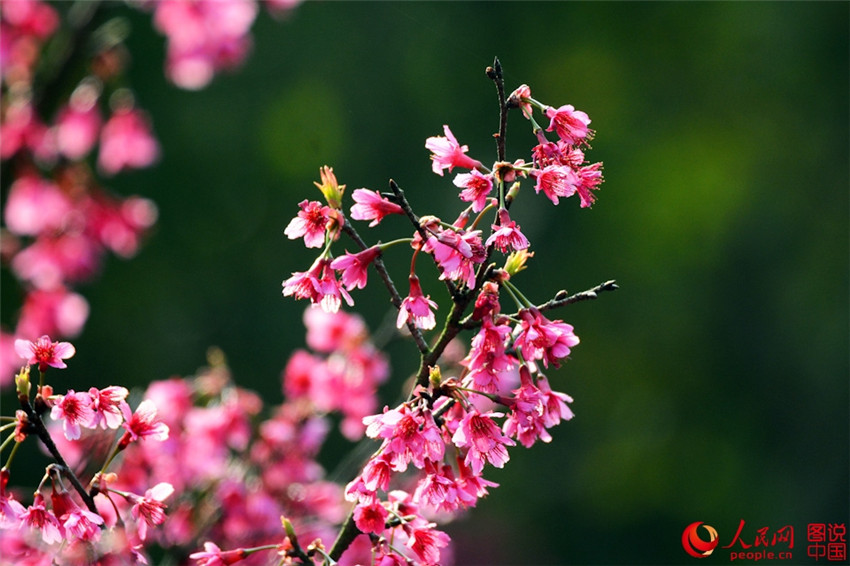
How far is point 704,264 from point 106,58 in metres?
8.32

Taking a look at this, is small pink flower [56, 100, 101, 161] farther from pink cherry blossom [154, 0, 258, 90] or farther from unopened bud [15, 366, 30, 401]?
unopened bud [15, 366, 30, 401]

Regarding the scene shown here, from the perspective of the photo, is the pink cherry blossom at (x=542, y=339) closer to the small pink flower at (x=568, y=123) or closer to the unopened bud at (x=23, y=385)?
the small pink flower at (x=568, y=123)

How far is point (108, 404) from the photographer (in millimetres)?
1270

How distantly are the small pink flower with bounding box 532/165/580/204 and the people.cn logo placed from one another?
3.12ft

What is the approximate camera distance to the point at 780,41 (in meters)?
11.5

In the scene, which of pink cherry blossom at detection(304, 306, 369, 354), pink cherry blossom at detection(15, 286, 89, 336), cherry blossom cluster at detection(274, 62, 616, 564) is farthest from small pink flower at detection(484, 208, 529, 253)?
pink cherry blossom at detection(15, 286, 89, 336)

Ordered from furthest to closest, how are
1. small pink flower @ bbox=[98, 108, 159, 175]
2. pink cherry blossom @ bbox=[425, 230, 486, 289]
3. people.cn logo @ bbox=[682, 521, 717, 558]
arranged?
1. small pink flower @ bbox=[98, 108, 159, 175]
2. people.cn logo @ bbox=[682, 521, 717, 558]
3. pink cherry blossom @ bbox=[425, 230, 486, 289]

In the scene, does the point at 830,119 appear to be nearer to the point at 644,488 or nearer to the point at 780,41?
the point at 780,41

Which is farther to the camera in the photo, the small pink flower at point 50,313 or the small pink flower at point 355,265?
the small pink flower at point 50,313

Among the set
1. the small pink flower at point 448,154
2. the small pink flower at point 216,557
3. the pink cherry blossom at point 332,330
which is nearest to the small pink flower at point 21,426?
the small pink flower at point 216,557

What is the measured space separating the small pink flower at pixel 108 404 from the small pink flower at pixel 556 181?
2.16 feet

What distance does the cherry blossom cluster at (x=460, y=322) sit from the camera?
1186 mm

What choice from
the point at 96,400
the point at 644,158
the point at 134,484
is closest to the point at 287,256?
the point at 644,158

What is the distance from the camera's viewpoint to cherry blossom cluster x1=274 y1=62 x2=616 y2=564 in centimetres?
119
